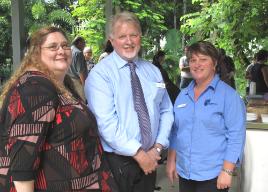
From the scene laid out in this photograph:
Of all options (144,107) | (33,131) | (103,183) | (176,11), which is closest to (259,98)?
(144,107)

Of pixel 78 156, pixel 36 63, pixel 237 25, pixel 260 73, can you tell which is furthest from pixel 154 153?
pixel 237 25

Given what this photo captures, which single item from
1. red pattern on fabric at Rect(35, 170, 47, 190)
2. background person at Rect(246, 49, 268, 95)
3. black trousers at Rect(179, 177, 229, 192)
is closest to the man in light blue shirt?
black trousers at Rect(179, 177, 229, 192)

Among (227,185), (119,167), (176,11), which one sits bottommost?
(227,185)

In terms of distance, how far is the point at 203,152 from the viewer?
7.92ft

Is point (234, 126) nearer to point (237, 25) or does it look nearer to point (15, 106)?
point (15, 106)

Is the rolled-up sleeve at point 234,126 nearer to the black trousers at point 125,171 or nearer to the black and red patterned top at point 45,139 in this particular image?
the black trousers at point 125,171

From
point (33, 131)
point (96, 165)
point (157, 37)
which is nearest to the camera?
point (33, 131)

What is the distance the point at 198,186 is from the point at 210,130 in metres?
0.37

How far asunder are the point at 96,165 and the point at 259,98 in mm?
3116

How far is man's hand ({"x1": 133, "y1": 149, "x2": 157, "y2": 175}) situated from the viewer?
84.7 inches

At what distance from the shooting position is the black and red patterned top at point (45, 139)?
166 cm

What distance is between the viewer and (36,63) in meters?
1.83

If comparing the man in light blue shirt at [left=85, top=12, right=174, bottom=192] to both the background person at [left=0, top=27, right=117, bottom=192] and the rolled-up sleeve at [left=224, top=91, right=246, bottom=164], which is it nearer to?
the background person at [left=0, top=27, right=117, bottom=192]

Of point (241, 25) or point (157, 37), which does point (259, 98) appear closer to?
point (241, 25)
